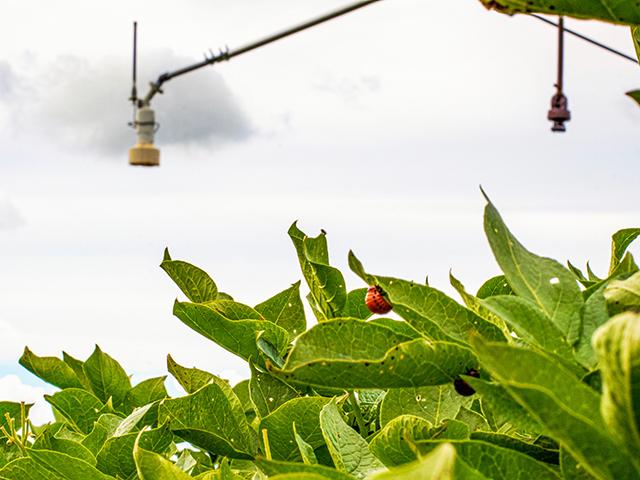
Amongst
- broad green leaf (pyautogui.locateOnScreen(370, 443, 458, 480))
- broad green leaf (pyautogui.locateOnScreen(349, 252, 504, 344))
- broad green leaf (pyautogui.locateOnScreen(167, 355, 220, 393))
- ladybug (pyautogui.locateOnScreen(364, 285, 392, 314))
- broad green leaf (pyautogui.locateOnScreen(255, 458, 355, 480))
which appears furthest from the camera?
broad green leaf (pyautogui.locateOnScreen(167, 355, 220, 393))

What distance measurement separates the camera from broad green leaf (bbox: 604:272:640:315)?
0.50m

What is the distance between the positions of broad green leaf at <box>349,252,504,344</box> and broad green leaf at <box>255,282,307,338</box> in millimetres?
344

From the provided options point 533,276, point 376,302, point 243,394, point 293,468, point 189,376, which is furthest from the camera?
point 243,394

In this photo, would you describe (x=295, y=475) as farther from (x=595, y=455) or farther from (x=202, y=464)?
(x=202, y=464)

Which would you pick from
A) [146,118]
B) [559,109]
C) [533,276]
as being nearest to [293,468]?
[533,276]

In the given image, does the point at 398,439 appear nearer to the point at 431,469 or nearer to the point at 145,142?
the point at 431,469

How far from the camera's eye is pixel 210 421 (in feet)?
2.36

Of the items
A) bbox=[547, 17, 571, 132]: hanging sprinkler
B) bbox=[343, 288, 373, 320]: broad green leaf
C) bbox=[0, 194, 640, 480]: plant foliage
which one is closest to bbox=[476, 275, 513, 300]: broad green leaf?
bbox=[0, 194, 640, 480]: plant foliage

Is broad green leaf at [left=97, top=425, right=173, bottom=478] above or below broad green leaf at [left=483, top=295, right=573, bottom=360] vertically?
below

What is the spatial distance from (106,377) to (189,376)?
1.00 ft

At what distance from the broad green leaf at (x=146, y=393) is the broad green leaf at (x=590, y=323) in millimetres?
703

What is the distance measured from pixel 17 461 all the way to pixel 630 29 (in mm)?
578

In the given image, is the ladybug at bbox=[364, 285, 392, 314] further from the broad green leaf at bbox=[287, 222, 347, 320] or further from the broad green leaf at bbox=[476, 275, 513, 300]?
the broad green leaf at bbox=[476, 275, 513, 300]

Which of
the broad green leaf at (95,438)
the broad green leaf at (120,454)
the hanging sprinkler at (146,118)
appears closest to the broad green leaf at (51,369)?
the broad green leaf at (95,438)
